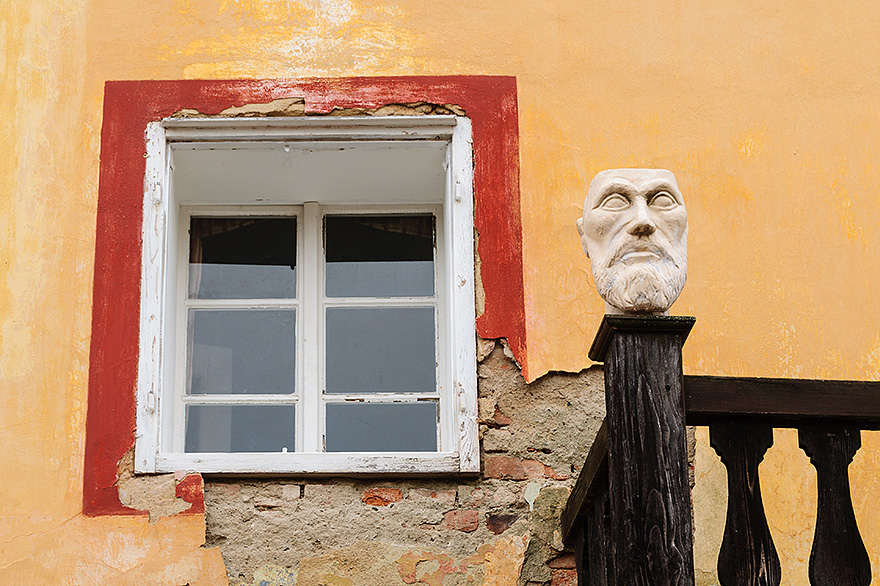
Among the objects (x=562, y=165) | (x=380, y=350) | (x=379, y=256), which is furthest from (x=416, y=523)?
(x=562, y=165)

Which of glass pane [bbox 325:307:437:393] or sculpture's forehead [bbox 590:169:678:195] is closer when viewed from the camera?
sculpture's forehead [bbox 590:169:678:195]

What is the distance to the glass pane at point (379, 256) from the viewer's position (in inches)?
207

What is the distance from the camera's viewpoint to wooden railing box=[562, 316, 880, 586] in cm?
298

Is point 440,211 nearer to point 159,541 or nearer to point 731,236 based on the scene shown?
point 731,236

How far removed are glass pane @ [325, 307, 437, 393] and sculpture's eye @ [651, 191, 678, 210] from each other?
167 centimetres

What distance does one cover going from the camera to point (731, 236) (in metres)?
4.93

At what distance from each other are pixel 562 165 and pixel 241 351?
1.54 m

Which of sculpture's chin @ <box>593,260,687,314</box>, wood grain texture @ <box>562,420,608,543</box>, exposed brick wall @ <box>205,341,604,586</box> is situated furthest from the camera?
exposed brick wall @ <box>205,341,604,586</box>

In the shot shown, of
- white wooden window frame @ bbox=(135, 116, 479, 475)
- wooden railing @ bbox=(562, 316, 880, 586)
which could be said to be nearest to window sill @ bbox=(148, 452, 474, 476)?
white wooden window frame @ bbox=(135, 116, 479, 475)

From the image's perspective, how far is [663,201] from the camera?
12.1 ft

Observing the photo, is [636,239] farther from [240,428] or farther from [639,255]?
[240,428]

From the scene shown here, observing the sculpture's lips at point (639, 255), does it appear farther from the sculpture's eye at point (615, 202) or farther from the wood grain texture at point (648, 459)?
the wood grain texture at point (648, 459)

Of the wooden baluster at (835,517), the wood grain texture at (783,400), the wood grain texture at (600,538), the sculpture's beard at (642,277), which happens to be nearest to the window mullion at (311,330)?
the wood grain texture at (600,538)

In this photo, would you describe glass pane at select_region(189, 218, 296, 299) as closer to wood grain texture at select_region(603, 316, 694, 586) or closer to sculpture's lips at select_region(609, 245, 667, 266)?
sculpture's lips at select_region(609, 245, 667, 266)
